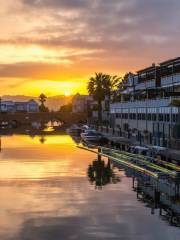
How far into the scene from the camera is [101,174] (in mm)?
67938

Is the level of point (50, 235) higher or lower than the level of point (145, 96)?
lower

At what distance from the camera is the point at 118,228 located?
3731cm

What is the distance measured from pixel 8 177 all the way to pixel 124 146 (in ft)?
111

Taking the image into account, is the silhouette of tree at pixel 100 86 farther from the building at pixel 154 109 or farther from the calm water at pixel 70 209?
the calm water at pixel 70 209

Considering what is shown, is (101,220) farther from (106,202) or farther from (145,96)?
(145,96)

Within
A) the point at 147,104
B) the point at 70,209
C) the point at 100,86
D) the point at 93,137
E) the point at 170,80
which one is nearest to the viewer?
the point at 70,209

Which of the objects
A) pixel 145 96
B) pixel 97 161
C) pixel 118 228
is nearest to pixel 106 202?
pixel 118 228

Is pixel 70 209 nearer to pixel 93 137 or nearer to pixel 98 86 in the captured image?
pixel 93 137

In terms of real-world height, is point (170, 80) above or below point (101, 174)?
above

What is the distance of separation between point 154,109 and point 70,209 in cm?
4830

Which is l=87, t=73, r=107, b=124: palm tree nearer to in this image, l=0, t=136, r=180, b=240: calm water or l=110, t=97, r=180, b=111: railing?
l=110, t=97, r=180, b=111: railing

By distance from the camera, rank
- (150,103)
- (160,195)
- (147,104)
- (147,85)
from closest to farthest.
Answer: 1. (160,195)
2. (150,103)
3. (147,104)
4. (147,85)

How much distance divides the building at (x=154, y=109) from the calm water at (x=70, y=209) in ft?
36.8

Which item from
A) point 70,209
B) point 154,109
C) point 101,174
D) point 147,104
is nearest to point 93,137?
point 147,104
